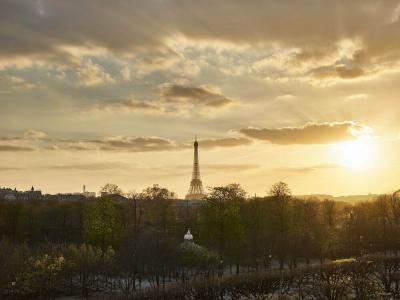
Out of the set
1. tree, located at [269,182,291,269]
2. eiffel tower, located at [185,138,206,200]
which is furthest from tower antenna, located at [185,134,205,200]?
tree, located at [269,182,291,269]

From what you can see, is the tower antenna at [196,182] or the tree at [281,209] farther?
the tower antenna at [196,182]

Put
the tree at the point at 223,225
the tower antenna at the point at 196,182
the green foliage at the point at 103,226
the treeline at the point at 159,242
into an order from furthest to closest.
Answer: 1. the tower antenna at the point at 196,182
2. the green foliage at the point at 103,226
3. the tree at the point at 223,225
4. the treeline at the point at 159,242

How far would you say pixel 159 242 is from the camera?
50.4 metres

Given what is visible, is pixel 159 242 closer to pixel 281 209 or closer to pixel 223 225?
pixel 223 225

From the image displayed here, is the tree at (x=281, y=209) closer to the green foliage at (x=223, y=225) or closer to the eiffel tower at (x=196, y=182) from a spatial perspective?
the green foliage at (x=223, y=225)

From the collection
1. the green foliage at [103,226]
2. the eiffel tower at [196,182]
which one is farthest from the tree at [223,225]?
the eiffel tower at [196,182]

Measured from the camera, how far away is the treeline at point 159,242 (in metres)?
44.5

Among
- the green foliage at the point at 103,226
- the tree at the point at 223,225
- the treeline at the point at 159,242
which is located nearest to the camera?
the treeline at the point at 159,242

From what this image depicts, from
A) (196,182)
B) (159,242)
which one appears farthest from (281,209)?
(196,182)

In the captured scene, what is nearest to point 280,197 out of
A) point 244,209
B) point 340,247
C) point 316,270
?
point 244,209

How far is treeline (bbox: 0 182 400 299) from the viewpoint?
44.5 metres

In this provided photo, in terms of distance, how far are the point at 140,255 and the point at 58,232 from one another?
36.8m

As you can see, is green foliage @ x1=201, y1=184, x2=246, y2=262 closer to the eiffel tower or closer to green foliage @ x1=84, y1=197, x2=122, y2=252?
green foliage @ x1=84, y1=197, x2=122, y2=252

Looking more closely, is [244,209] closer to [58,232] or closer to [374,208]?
[58,232]
